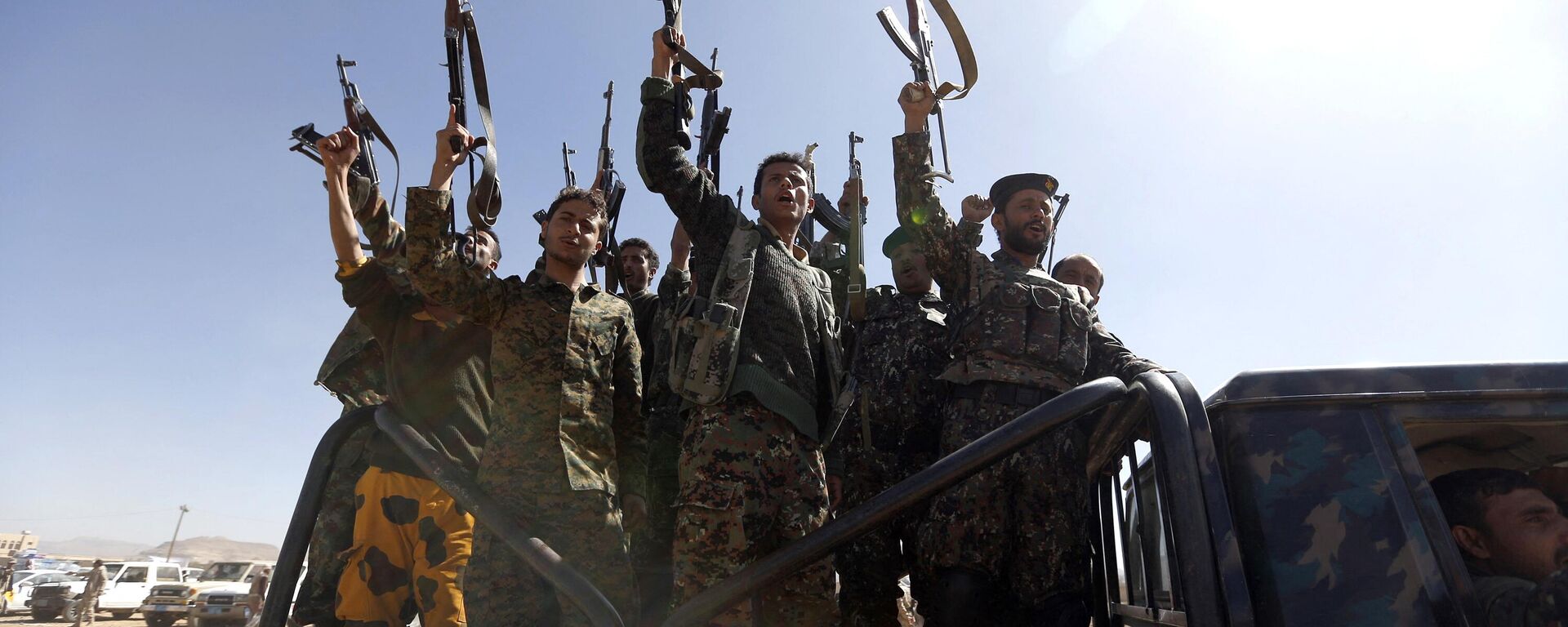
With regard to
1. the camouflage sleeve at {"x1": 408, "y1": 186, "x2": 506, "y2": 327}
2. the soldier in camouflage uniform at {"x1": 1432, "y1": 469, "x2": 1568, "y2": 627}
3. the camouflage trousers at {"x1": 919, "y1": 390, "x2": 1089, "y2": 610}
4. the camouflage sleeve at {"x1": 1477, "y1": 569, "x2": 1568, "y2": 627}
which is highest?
the camouflage sleeve at {"x1": 408, "y1": 186, "x2": 506, "y2": 327}

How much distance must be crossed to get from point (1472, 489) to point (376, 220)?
394 cm

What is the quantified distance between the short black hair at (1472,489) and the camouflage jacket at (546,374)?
2365 millimetres

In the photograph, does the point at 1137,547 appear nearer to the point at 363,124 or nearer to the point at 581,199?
the point at 581,199

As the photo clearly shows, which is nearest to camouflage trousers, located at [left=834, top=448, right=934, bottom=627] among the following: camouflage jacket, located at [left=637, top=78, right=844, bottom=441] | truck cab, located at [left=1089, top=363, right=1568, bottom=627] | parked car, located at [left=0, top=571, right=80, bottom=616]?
camouflage jacket, located at [left=637, top=78, right=844, bottom=441]

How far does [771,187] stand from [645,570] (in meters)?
1.84

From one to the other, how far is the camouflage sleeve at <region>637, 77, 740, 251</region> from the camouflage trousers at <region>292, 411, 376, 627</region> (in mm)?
1701

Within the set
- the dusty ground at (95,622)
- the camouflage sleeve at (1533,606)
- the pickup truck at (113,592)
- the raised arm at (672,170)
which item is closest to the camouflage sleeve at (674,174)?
the raised arm at (672,170)

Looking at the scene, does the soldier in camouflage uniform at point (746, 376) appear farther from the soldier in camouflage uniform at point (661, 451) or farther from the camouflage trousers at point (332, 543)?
the camouflage trousers at point (332, 543)

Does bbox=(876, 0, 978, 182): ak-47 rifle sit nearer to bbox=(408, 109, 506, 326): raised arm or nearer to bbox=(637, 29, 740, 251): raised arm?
bbox=(637, 29, 740, 251): raised arm

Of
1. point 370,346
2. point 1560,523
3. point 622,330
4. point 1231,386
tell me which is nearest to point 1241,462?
point 1231,386

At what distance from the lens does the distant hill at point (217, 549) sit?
142850 mm

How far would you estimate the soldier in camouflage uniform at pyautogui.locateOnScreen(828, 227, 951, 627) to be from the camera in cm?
363

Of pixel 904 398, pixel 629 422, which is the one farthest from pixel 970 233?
pixel 629 422

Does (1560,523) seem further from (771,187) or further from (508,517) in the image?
(771,187)
